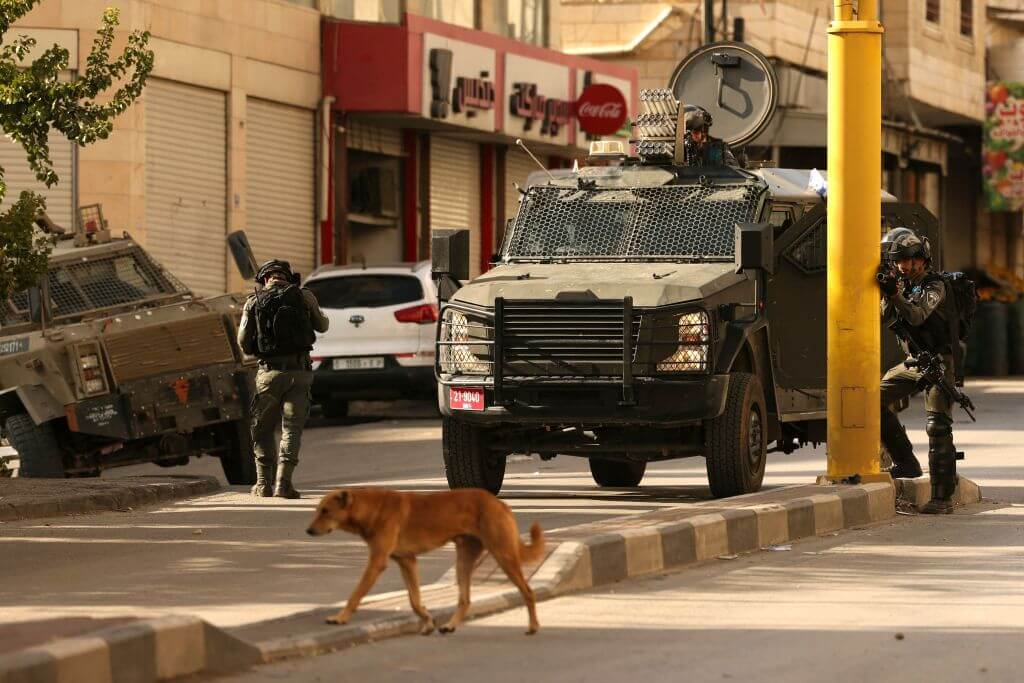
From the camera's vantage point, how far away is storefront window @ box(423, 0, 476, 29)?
33.8 metres

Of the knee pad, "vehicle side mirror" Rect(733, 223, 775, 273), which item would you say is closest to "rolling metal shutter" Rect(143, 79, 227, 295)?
"vehicle side mirror" Rect(733, 223, 775, 273)

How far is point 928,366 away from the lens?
1427 centimetres

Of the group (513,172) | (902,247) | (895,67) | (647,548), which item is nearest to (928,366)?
(902,247)

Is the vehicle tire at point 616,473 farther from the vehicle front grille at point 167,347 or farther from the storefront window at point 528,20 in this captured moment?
the storefront window at point 528,20

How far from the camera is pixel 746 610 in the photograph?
9766 mm

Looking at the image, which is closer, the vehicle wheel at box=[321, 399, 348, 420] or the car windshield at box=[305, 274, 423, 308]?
the car windshield at box=[305, 274, 423, 308]

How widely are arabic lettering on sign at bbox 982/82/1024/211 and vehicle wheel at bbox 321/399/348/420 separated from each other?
1060 inches

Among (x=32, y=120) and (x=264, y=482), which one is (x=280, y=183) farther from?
(x=264, y=482)

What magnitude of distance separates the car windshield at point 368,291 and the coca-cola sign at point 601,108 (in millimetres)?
11896

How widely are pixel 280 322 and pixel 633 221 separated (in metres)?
2.60

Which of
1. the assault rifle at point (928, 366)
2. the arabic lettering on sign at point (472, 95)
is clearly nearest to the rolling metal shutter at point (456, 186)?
the arabic lettering on sign at point (472, 95)

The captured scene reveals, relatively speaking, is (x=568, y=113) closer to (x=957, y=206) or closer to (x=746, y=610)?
(x=957, y=206)

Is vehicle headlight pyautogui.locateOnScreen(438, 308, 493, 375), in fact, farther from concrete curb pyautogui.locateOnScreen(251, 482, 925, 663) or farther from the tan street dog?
the tan street dog

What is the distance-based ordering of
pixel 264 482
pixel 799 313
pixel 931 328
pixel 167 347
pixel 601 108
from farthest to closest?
pixel 601 108 < pixel 167 347 < pixel 799 313 < pixel 264 482 < pixel 931 328
